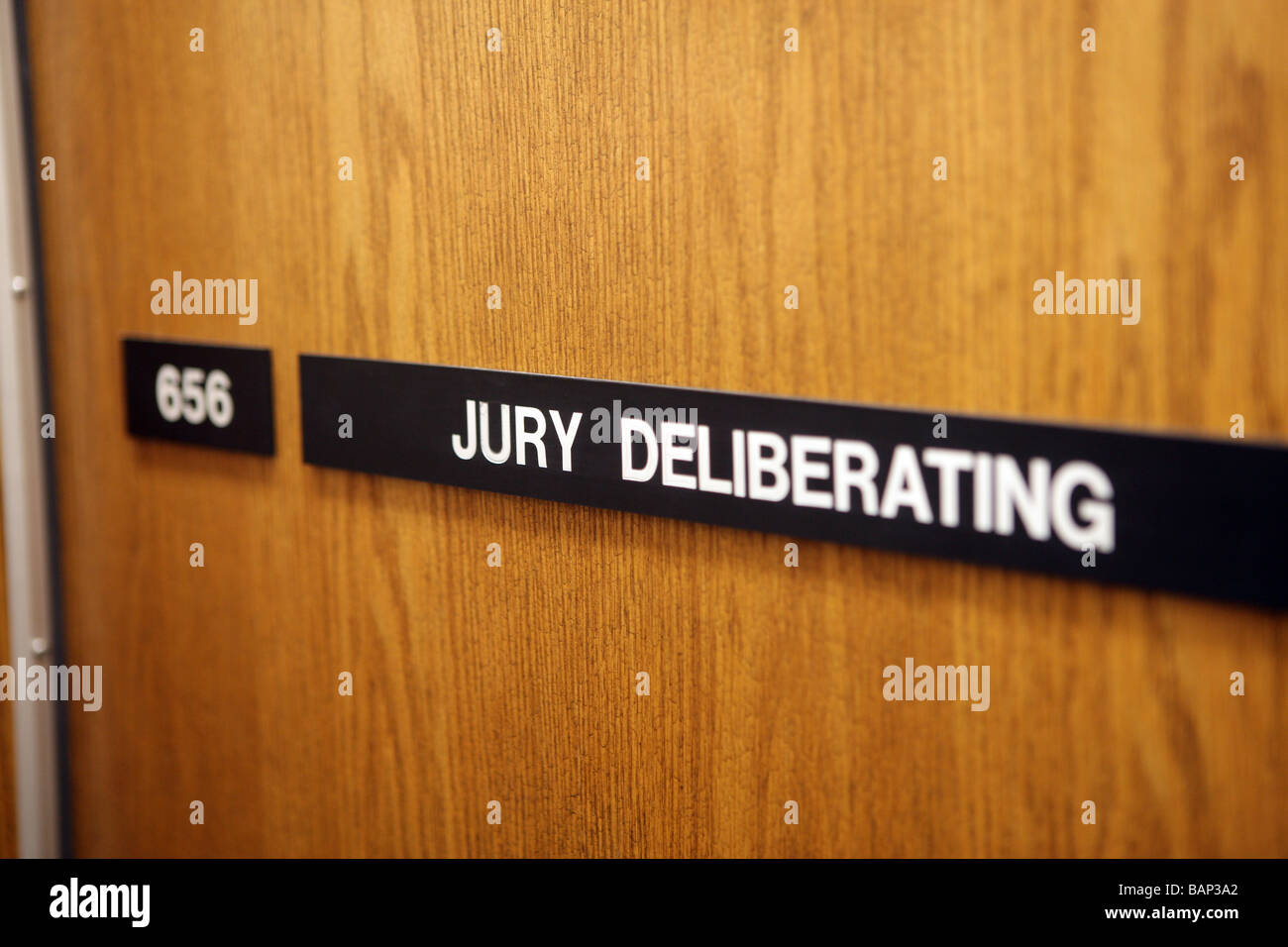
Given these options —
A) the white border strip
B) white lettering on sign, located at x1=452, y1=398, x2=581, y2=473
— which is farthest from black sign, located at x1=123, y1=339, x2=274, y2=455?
white lettering on sign, located at x1=452, y1=398, x2=581, y2=473

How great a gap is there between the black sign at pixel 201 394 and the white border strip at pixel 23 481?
0.59 ft

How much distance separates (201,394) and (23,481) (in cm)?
37

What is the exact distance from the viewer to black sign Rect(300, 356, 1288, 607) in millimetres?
885

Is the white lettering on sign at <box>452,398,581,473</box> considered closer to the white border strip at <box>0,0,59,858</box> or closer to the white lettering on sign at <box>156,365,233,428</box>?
the white lettering on sign at <box>156,365,233,428</box>

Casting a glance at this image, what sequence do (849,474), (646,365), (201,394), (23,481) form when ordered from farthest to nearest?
(23,481) → (201,394) → (646,365) → (849,474)

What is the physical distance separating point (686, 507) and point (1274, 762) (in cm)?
55

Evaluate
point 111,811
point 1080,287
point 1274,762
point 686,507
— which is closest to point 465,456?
point 686,507

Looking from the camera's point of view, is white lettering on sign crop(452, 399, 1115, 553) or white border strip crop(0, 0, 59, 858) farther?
white border strip crop(0, 0, 59, 858)

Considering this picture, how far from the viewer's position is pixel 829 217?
42.3 inches

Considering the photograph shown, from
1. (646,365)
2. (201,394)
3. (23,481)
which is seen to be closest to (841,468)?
(646,365)

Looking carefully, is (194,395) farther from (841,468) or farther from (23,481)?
(841,468)

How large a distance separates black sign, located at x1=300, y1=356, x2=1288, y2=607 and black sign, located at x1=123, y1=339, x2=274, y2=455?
96 mm

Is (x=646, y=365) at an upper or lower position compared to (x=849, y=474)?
upper

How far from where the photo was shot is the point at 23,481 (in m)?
1.73
